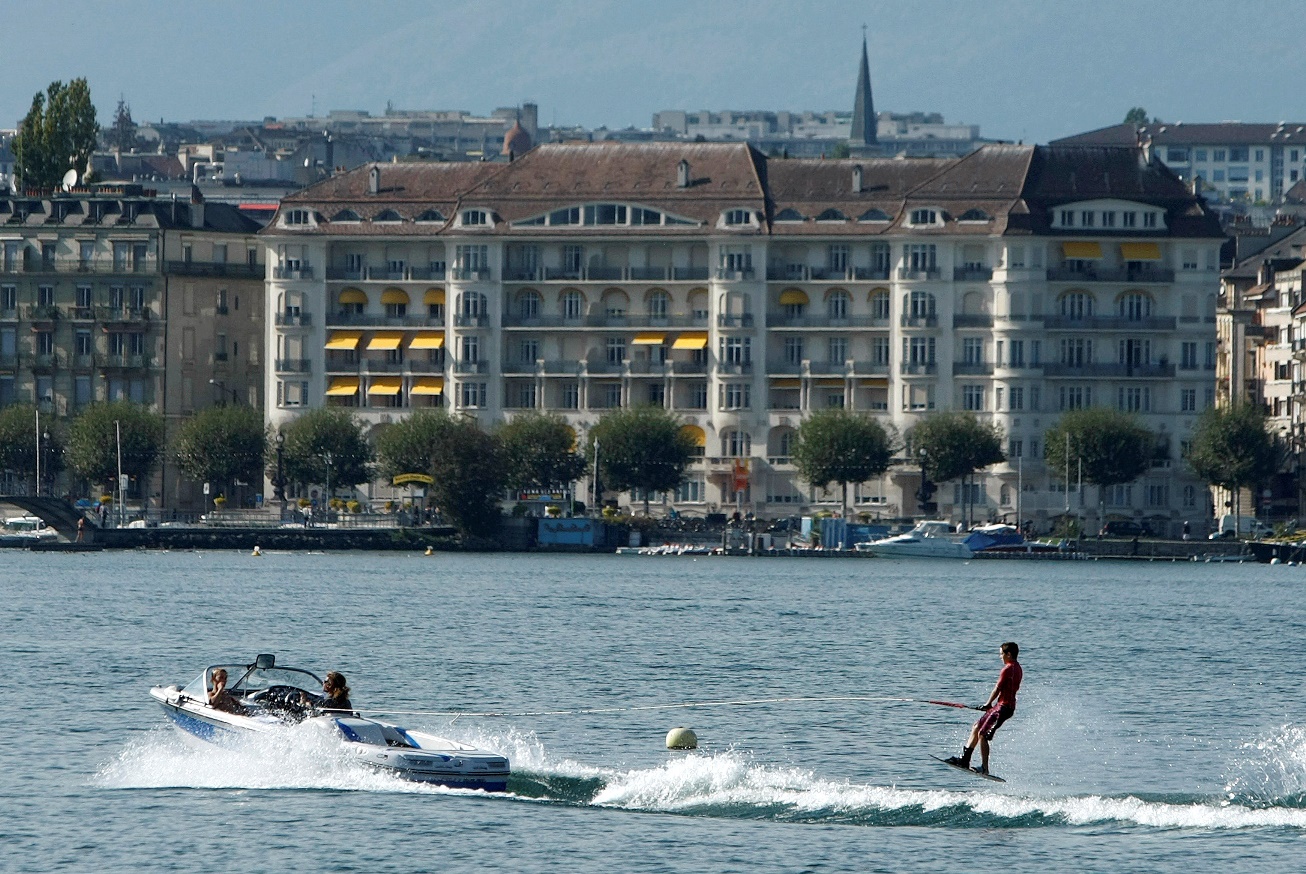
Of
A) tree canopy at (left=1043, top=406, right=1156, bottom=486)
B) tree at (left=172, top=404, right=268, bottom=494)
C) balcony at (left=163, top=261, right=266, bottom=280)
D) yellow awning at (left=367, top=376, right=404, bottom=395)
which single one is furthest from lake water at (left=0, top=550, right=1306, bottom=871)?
balcony at (left=163, top=261, right=266, bottom=280)

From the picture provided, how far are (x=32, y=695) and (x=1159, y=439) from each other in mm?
96839

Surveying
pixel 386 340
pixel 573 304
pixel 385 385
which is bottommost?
pixel 385 385

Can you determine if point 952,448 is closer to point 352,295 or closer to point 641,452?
point 641,452

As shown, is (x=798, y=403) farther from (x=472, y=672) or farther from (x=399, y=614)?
(x=472, y=672)

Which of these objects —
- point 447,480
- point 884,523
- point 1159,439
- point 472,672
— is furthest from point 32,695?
point 1159,439

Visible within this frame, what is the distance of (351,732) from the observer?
48.5 m

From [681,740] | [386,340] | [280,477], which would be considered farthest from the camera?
[386,340]

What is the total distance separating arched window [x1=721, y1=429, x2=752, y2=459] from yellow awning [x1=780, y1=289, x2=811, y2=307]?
24.2ft

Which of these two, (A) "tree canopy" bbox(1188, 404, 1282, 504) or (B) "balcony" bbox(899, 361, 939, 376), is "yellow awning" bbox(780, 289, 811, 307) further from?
(A) "tree canopy" bbox(1188, 404, 1282, 504)

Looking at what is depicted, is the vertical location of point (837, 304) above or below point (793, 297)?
below

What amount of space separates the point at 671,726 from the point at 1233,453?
9143cm

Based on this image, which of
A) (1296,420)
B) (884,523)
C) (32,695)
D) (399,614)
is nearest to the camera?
(32,695)

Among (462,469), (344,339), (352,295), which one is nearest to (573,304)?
(352,295)

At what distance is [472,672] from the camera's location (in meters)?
73.3
